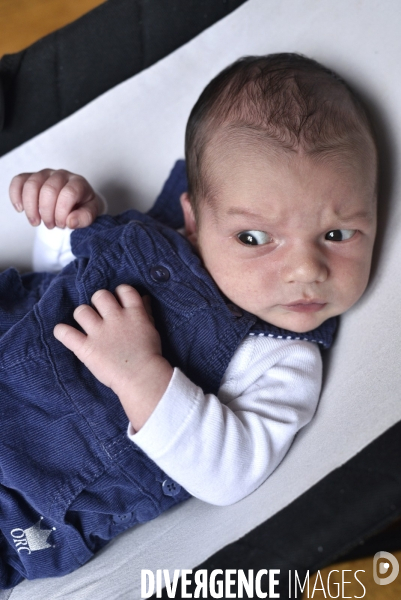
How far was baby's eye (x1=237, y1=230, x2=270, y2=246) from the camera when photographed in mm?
773

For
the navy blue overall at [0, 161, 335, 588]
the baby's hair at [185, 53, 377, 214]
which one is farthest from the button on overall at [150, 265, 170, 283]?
the baby's hair at [185, 53, 377, 214]

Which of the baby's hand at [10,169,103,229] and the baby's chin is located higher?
the baby's hand at [10,169,103,229]

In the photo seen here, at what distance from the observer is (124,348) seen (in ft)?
2.46

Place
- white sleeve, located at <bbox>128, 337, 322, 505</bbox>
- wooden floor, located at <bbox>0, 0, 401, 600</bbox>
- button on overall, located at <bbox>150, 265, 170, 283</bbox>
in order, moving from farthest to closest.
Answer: wooden floor, located at <bbox>0, 0, 401, 600</bbox> < button on overall, located at <bbox>150, 265, 170, 283</bbox> < white sleeve, located at <bbox>128, 337, 322, 505</bbox>

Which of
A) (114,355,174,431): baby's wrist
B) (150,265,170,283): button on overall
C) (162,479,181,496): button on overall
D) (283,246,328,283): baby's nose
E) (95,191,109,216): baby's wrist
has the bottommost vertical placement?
(162,479,181,496): button on overall

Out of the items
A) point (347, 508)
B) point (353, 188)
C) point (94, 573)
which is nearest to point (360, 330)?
point (353, 188)

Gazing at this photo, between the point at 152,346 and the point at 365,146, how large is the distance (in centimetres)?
37

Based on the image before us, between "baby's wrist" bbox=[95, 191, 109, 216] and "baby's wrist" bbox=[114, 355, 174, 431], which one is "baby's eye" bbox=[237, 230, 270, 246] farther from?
"baby's wrist" bbox=[95, 191, 109, 216]

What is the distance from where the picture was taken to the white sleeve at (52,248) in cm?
99

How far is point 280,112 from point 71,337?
38 cm

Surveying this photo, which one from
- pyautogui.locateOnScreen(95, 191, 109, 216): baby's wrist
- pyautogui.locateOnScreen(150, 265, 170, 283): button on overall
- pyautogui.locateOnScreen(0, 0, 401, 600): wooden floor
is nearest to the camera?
pyautogui.locateOnScreen(150, 265, 170, 283): button on overall

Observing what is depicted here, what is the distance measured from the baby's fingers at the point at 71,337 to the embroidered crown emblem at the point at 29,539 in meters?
0.23

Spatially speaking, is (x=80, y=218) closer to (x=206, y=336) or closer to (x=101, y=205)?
(x=101, y=205)

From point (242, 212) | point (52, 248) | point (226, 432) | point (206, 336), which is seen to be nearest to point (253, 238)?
point (242, 212)
